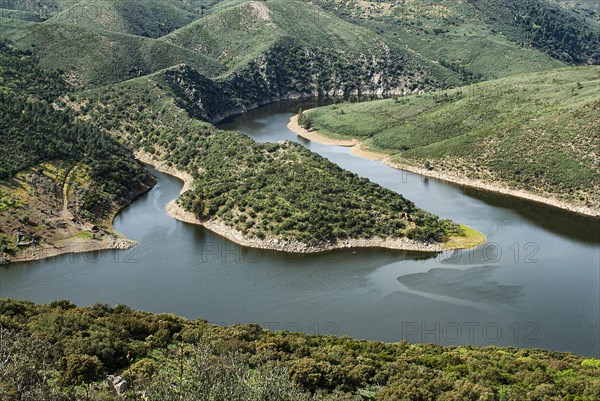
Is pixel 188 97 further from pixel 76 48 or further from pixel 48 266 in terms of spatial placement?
pixel 48 266

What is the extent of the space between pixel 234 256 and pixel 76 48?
132 metres

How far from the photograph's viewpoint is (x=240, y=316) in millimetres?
74875

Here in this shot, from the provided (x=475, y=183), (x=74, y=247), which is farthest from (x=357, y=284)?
(x=475, y=183)

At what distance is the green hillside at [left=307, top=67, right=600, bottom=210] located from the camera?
431 ft

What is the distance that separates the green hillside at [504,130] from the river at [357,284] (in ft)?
77.6

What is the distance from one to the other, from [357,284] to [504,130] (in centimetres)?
8265

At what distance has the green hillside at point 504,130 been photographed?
431ft

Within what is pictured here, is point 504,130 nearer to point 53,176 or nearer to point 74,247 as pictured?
point 53,176

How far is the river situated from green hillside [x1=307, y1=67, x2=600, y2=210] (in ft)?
77.6

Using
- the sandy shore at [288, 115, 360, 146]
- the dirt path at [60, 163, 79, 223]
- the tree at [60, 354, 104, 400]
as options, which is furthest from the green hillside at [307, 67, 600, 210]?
the tree at [60, 354, 104, 400]

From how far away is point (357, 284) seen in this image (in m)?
84.6

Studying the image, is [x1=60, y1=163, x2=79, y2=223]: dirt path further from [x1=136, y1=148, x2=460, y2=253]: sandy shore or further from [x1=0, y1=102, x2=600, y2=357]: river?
[x1=136, y1=148, x2=460, y2=253]: sandy shore

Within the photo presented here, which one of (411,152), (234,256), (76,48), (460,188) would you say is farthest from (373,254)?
(76,48)

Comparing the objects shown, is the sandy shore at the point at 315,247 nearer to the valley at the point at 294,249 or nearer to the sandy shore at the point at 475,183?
the valley at the point at 294,249
